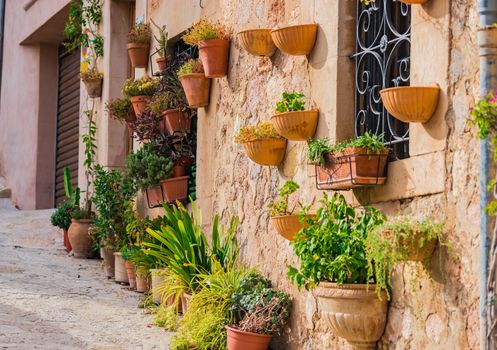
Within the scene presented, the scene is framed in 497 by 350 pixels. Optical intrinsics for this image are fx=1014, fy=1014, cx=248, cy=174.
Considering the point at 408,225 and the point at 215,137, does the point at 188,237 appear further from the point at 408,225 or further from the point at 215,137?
the point at 408,225

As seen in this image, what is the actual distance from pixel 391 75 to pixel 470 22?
3.77ft

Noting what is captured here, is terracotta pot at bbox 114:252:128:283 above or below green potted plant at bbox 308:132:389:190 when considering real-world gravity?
below

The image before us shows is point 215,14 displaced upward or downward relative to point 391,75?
upward

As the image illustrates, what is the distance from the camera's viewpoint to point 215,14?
961 cm

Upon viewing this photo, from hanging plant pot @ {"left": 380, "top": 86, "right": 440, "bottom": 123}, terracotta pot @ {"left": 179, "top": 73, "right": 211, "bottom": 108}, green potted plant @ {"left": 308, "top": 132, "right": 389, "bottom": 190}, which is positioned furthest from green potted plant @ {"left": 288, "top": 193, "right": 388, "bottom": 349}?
terracotta pot @ {"left": 179, "top": 73, "right": 211, "bottom": 108}

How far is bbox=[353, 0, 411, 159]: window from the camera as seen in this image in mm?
6695

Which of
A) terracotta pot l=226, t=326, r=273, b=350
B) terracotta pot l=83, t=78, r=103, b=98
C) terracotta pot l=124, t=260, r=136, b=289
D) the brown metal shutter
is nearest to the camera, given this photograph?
terracotta pot l=226, t=326, r=273, b=350

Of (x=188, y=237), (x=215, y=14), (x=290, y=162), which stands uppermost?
(x=215, y=14)

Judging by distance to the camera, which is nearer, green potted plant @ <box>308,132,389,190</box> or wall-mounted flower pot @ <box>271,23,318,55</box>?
green potted plant @ <box>308,132,389,190</box>

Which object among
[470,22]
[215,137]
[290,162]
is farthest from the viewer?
[215,137]

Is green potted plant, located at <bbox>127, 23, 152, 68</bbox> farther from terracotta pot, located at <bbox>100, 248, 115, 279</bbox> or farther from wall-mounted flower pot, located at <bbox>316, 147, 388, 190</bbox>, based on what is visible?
wall-mounted flower pot, located at <bbox>316, 147, 388, 190</bbox>

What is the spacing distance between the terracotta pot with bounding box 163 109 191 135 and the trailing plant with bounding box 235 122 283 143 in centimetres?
239

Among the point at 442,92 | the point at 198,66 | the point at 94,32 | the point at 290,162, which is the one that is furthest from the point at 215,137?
the point at 94,32

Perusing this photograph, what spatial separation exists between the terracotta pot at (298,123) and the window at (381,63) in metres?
0.35
